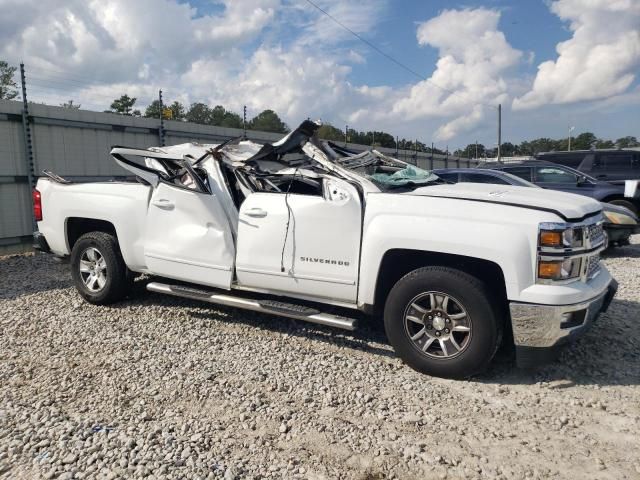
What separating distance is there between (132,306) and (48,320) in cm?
84

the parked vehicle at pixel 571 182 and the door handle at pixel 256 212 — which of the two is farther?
the parked vehicle at pixel 571 182

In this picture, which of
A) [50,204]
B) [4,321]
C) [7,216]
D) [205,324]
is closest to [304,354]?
[205,324]

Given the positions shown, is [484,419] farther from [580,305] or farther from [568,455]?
[580,305]

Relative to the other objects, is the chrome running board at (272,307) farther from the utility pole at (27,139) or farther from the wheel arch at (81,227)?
the utility pole at (27,139)

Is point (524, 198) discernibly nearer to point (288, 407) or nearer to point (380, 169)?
point (380, 169)

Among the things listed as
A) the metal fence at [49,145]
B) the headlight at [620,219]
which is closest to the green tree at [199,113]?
the metal fence at [49,145]

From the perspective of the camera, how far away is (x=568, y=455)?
111 inches

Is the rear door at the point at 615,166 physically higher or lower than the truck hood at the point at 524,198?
higher

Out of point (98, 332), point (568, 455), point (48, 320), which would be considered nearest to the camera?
point (568, 455)

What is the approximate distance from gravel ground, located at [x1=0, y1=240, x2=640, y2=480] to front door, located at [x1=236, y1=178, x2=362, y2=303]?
0.59 m

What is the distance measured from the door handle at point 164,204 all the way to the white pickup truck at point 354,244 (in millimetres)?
17

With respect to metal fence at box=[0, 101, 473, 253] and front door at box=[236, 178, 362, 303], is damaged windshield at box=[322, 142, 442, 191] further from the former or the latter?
metal fence at box=[0, 101, 473, 253]

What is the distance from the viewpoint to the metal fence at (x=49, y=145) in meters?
8.73

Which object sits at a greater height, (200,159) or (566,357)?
(200,159)
